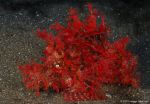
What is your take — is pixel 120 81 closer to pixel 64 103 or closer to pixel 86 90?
pixel 86 90

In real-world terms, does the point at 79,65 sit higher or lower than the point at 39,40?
lower

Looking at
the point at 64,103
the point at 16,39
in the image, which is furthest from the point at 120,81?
the point at 16,39

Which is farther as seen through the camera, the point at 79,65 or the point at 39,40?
the point at 39,40
